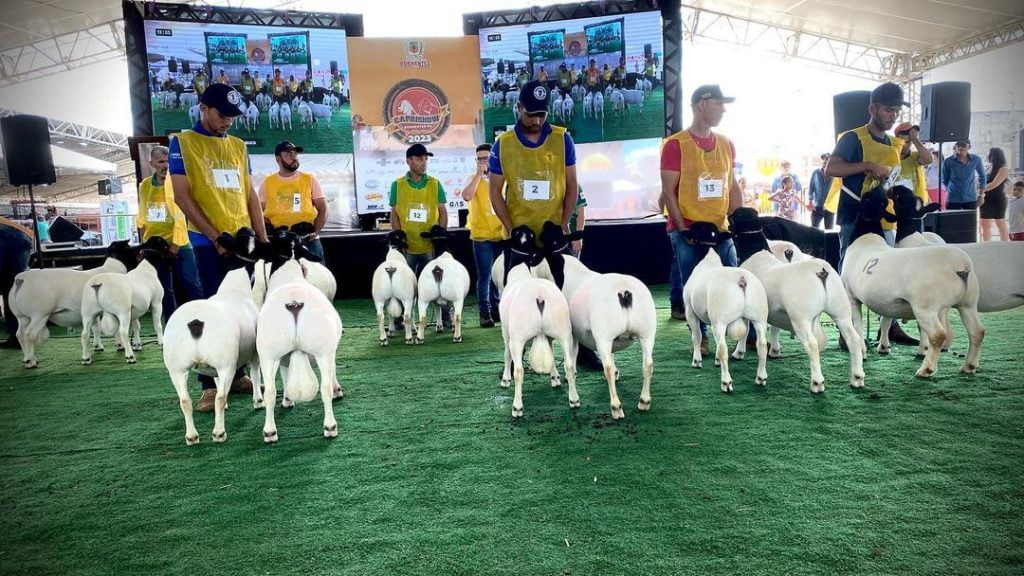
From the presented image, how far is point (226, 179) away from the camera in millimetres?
4453

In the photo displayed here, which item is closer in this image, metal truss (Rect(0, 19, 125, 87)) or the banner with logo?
the banner with logo

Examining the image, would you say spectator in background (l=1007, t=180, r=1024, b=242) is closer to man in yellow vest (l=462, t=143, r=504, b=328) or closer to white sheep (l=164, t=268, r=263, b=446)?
man in yellow vest (l=462, t=143, r=504, b=328)

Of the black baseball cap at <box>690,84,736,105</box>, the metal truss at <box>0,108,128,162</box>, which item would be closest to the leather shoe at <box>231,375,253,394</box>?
the black baseball cap at <box>690,84,736,105</box>

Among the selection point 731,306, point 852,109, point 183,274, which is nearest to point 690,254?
point 731,306

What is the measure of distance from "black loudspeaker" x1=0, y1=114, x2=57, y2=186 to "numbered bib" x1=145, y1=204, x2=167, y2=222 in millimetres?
4423

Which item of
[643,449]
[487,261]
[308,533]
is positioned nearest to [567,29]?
[487,261]

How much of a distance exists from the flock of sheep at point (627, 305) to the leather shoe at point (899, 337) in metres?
0.57

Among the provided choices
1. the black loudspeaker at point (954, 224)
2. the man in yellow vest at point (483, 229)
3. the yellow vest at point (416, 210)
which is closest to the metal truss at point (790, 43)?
the black loudspeaker at point (954, 224)

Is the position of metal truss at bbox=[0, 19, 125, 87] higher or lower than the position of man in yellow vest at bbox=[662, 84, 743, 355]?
higher

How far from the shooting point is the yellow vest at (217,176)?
4.28 metres

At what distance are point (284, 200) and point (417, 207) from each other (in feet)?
5.09

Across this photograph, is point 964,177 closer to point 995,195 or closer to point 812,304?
point 995,195

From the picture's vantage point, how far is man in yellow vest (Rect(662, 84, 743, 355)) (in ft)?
17.3

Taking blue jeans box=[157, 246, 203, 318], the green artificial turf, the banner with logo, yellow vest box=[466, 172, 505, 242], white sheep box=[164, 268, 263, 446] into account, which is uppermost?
the banner with logo
